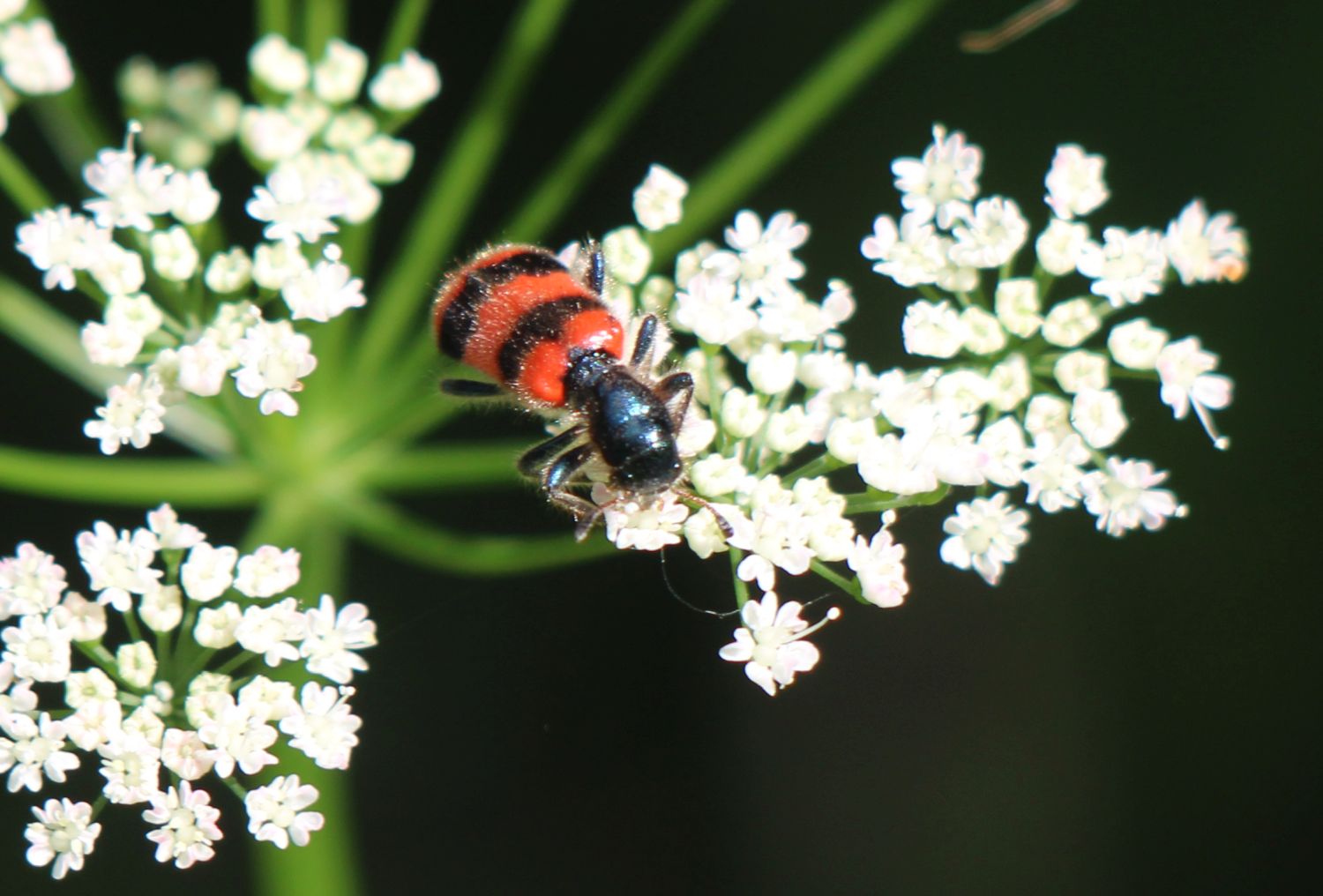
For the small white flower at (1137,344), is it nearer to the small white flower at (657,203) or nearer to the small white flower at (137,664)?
the small white flower at (657,203)

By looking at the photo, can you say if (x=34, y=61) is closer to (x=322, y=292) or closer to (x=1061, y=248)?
(x=322, y=292)

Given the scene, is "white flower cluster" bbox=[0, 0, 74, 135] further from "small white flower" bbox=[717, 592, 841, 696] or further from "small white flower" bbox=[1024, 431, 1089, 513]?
"small white flower" bbox=[1024, 431, 1089, 513]

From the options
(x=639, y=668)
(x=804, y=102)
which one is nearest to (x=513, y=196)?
(x=804, y=102)

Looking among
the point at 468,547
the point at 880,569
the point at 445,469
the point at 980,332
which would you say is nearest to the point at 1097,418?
the point at 980,332

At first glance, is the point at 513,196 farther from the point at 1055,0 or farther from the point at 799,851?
the point at 799,851

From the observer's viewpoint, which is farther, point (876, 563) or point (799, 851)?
point (799, 851)
